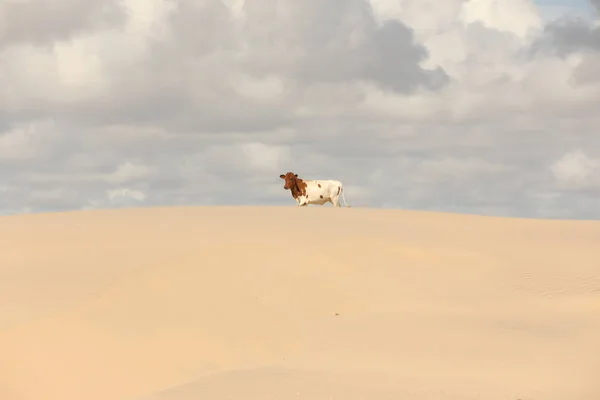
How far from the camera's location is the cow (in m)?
25.3

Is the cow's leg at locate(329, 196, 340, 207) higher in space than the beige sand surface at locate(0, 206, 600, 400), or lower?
higher

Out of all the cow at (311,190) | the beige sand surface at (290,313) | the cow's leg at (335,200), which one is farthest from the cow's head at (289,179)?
the beige sand surface at (290,313)

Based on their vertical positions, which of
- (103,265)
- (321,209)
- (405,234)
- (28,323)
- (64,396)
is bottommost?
(64,396)

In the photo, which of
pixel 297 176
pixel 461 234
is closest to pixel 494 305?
pixel 461 234

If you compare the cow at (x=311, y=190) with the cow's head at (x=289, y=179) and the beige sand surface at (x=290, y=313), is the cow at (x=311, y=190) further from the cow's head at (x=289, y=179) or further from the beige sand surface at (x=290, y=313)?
the beige sand surface at (x=290, y=313)

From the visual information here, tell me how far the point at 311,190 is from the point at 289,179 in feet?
2.97

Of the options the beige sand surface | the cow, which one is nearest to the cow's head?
the cow

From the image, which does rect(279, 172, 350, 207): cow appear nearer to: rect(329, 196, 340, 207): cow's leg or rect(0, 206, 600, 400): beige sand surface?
rect(329, 196, 340, 207): cow's leg

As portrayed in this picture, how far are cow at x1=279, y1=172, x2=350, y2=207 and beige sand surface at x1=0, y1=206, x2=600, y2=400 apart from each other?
7179mm

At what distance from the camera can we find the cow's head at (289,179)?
2511cm

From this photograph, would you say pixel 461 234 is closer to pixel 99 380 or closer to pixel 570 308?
pixel 570 308

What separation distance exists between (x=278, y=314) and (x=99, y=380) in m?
2.85

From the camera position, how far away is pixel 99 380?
35.0ft

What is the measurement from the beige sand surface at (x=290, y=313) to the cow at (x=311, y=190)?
23.6 ft
